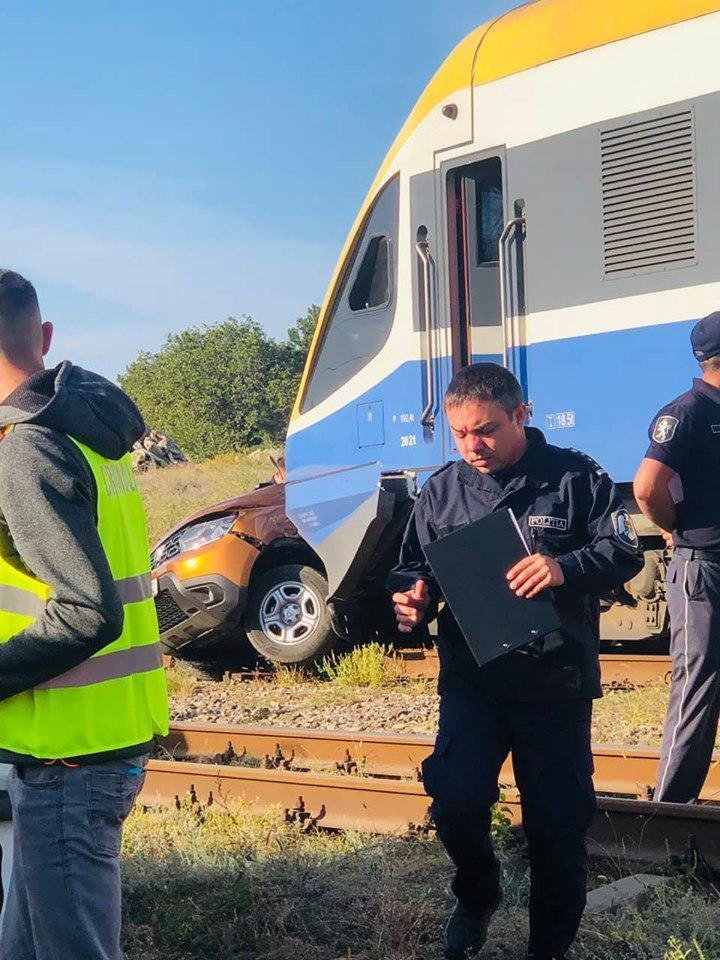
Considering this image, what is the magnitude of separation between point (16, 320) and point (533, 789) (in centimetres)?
202

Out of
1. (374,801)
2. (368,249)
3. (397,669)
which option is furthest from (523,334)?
(374,801)

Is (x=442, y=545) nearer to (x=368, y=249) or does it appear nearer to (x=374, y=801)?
(x=374, y=801)

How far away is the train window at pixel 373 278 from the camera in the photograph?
9109mm

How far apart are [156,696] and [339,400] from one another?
6.63 metres

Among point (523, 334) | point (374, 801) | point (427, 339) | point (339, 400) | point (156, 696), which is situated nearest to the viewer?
point (156, 696)

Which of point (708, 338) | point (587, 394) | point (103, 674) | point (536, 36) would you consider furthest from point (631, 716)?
point (103, 674)

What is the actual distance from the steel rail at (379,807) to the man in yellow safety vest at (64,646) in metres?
2.59

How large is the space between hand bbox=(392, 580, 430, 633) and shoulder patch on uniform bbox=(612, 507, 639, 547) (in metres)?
0.61

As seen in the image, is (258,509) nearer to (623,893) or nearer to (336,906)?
(336,906)

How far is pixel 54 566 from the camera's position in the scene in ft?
8.39

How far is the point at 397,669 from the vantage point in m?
9.59

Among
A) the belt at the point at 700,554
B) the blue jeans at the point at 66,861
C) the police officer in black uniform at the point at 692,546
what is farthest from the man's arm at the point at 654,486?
the blue jeans at the point at 66,861

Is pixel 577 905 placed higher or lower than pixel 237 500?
lower

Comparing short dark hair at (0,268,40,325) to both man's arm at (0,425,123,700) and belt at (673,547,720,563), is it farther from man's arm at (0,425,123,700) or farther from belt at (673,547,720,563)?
belt at (673,547,720,563)
